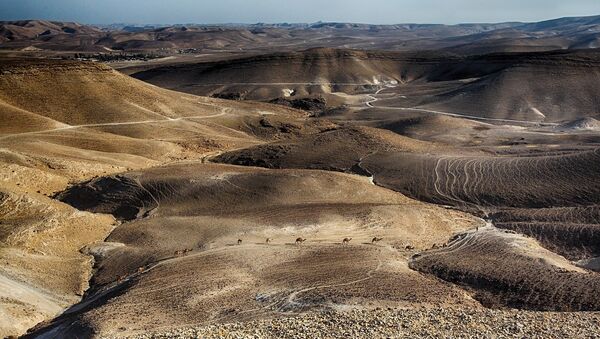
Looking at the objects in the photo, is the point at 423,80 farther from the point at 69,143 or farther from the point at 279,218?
the point at 279,218

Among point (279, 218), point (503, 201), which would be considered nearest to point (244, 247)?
point (279, 218)

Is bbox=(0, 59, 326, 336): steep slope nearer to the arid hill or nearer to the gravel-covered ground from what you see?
the gravel-covered ground

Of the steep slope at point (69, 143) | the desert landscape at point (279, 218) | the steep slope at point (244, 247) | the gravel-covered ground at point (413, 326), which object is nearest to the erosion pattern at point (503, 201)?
the desert landscape at point (279, 218)

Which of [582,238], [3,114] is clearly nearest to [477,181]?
[582,238]

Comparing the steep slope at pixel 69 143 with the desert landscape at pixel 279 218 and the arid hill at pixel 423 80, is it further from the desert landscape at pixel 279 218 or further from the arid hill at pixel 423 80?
the arid hill at pixel 423 80

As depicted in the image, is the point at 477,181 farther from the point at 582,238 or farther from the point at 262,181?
Answer: the point at 262,181
